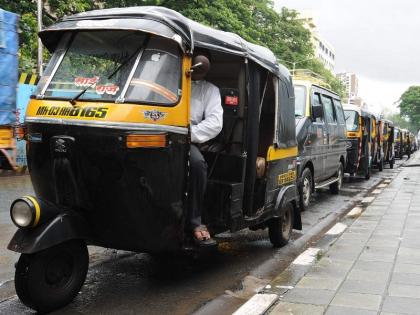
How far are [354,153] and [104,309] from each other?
1123cm

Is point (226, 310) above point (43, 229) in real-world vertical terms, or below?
below

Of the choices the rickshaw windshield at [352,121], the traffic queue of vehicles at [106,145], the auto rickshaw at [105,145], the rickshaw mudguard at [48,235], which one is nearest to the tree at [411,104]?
the rickshaw windshield at [352,121]

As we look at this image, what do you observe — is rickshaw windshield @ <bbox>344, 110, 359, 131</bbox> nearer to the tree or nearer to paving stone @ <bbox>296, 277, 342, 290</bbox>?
paving stone @ <bbox>296, 277, 342, 290</bbox>

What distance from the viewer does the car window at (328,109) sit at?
10.4m

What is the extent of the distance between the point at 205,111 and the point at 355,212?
18.0ft

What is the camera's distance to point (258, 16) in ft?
127

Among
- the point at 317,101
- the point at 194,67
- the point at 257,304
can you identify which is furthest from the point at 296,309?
the point at 317,101

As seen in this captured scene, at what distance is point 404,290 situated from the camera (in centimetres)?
447

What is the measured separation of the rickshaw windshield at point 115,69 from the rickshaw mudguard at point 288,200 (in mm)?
2412

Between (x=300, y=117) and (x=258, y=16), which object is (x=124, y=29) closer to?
(x=300, y=117)

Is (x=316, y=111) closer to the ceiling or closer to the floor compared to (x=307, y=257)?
closer to the ceiling

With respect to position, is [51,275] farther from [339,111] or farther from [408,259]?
[339,111]

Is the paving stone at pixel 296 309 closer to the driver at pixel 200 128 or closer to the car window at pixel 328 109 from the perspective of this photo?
the driver at pixel 200 128

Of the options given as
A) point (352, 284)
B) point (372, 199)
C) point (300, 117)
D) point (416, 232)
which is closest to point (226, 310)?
point (352, 284)
